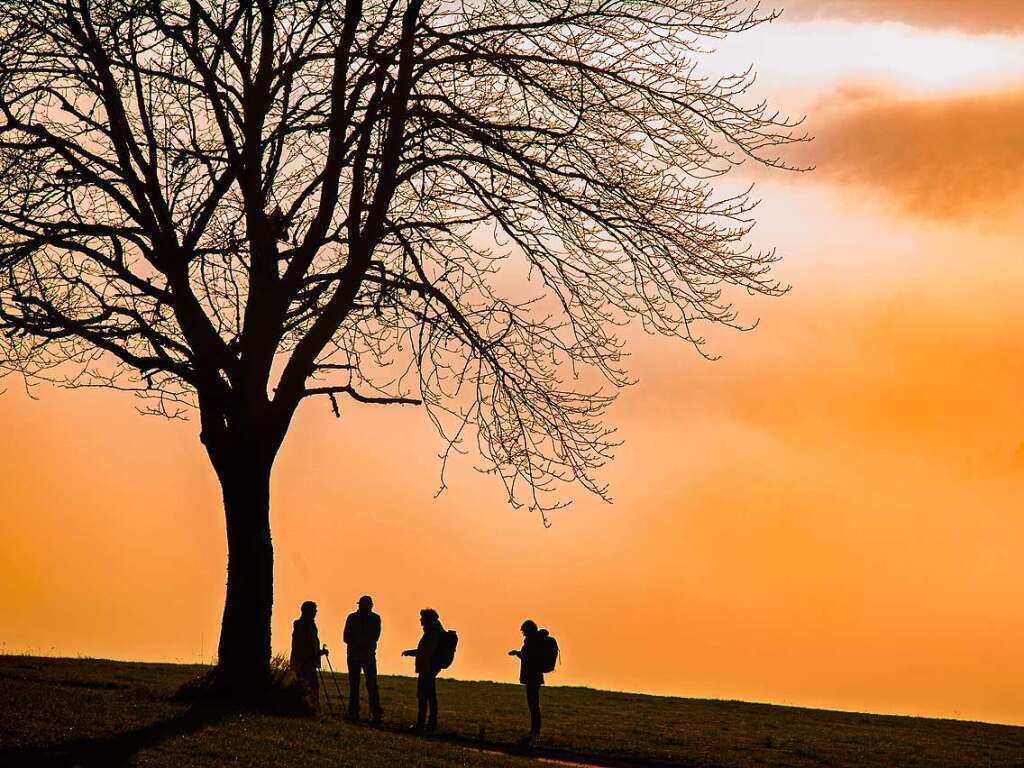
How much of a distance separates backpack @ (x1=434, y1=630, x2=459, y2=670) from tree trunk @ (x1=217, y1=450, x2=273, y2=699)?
321 cm

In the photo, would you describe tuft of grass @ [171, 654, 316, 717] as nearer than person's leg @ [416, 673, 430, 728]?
Yes

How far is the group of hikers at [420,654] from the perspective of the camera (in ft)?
66.8

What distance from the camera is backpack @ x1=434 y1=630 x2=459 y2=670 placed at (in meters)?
20.5

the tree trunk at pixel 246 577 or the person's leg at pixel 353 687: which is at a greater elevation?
the tree trunk at pixel 246 577

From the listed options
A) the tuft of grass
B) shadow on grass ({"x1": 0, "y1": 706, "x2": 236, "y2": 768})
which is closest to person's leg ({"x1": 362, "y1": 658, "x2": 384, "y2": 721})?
the tuft of grass

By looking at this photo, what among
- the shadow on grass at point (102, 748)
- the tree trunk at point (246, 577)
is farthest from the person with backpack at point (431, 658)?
the shadow on grass at point (102, 748)

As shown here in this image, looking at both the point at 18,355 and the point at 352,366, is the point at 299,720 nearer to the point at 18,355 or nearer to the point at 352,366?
the point at 352,366

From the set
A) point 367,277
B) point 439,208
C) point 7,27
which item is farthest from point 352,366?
point 7,27

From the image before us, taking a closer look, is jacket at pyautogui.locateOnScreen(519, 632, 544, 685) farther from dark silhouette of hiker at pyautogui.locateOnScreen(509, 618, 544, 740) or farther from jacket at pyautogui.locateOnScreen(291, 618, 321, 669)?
jacket at pyautogui.locateOnScreen(291, 618, 321, 669)

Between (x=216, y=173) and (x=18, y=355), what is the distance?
4478 millimetres

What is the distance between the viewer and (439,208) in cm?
2033

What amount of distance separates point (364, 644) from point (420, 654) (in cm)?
112

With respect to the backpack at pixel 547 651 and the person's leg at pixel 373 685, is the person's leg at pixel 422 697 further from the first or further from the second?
the backpack at pixel 547 651

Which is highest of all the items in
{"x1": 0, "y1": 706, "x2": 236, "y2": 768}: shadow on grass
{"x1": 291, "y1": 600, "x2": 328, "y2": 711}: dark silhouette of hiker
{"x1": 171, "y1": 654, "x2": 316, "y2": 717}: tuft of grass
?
{"x1": 291, "y1": 600, "x2": 328, "y2": 711}: dark silhouette of hiker
